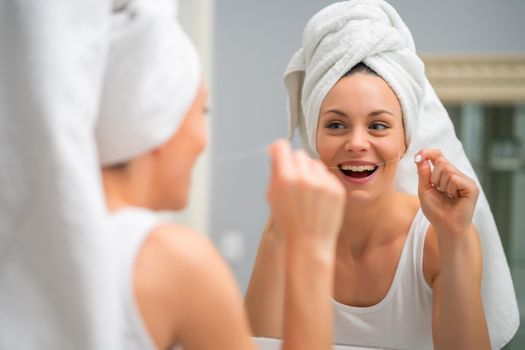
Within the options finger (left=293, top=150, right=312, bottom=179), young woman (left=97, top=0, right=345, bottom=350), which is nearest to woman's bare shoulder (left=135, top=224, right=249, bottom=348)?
young woman (left=97, top=0, right=345, bottom=350)

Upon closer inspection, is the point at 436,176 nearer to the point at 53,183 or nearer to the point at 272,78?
the point at 272,78

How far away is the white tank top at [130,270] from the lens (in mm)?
459

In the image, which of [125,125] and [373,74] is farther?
[373,74]

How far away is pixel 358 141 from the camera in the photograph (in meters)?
0.74

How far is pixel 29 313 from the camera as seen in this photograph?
46 centimetres

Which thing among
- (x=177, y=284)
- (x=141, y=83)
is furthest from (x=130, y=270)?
(x=141, y=83)

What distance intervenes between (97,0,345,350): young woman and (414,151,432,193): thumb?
302mm

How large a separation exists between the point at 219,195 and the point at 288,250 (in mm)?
323

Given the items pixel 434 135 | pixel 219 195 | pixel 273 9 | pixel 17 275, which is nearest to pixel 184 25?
pixel 273 9

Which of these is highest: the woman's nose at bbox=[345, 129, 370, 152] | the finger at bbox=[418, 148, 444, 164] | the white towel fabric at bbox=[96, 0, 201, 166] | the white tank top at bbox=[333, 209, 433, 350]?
the white towel fabric at bbox=[96, 0, 201, 166]

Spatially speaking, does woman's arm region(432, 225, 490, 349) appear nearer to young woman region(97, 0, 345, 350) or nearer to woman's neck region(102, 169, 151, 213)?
young woman region(97, 0, 345, 350)

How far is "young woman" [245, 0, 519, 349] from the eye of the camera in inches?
29.8

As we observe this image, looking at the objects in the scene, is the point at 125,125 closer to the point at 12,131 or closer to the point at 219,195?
the point at 12,131

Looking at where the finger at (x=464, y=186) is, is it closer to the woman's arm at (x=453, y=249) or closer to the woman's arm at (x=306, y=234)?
the woman's arm at (x=453, y=249)
